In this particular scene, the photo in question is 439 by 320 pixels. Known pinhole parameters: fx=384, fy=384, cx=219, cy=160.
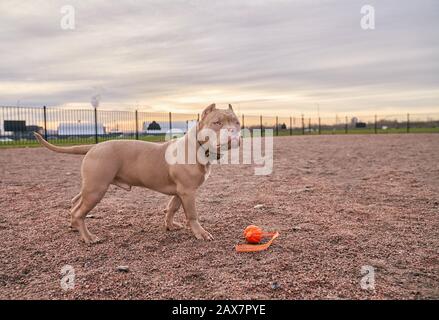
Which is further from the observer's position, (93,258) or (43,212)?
(43,212)

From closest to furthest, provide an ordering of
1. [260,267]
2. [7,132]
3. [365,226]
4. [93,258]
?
[260,267] → [93,258] → [365,226] → [7,132]

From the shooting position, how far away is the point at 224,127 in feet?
13.4

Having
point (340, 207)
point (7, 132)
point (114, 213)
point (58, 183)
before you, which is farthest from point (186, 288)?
point (7, 132)

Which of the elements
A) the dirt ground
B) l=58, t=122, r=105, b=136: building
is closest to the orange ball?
the dirt ground

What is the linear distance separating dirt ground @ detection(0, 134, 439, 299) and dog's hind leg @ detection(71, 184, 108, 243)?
0.16 metres

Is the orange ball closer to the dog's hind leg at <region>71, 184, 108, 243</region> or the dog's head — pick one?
the dog's head

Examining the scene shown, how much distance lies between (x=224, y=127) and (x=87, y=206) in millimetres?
1803

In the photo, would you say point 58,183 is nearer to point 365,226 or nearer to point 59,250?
point 59,250

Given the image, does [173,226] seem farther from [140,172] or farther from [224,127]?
[224,127]

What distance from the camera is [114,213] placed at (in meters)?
5.88

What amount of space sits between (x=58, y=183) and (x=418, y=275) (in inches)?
307

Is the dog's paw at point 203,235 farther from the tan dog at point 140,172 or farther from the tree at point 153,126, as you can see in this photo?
the tree at point 153,126
